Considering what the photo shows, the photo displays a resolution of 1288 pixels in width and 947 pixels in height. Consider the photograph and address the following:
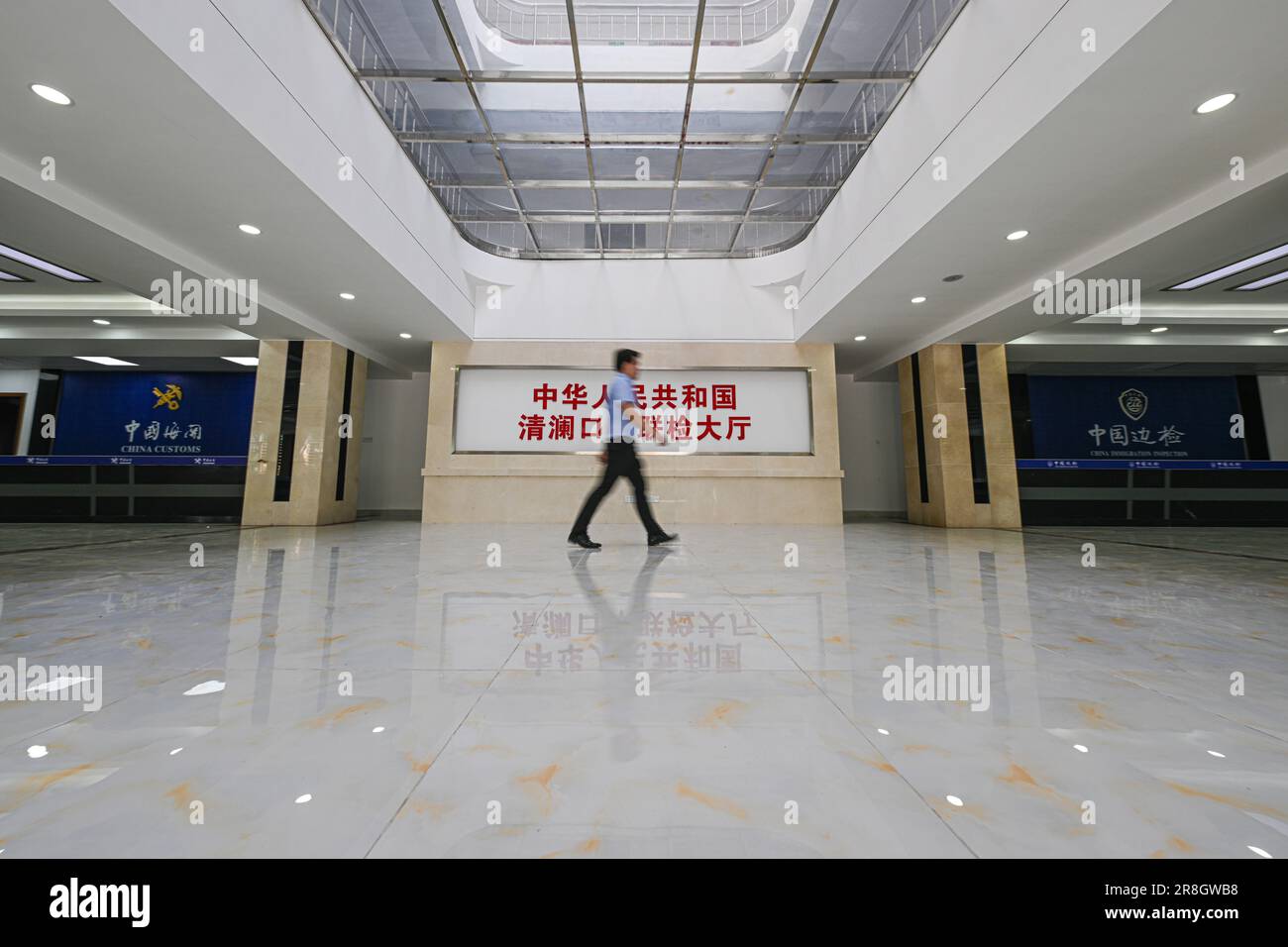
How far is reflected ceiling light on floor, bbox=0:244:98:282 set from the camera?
719cm

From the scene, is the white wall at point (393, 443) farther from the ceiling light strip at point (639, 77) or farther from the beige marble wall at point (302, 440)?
the ceiling light strip at point (639, 77)

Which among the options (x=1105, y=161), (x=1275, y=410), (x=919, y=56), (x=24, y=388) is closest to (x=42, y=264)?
(x=24, y=388)

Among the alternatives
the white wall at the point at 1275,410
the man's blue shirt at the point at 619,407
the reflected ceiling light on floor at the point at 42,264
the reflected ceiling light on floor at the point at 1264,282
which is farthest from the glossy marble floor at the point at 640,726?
the white wall at the point at 1275,410

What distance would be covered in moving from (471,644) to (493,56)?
6752 mm

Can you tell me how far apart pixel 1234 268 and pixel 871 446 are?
632cm

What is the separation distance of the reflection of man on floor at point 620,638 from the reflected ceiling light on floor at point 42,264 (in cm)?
919

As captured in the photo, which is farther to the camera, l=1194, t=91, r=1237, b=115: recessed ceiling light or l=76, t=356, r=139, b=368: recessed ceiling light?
l=76, t=356, r=139, b=368: recessed ceiling light

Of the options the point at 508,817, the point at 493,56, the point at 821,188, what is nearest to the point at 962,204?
the point at 821,188

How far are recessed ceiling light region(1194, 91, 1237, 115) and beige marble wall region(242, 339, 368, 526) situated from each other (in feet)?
37.7

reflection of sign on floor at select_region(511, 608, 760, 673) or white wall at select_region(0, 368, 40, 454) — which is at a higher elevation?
white wall at select_region(0, 368, 40, 454)

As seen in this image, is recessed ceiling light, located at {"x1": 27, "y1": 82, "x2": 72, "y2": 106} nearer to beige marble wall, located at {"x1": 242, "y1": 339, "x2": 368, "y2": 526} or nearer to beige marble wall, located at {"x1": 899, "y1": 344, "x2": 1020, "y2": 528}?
beige marble wall, located at {"x1": 242, "y1": 339, "x2": 368, "y2": 526}

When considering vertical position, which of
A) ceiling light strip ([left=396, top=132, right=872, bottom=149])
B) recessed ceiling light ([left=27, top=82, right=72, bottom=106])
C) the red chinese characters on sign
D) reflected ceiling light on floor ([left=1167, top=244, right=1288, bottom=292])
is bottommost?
the red chinese characters on sign

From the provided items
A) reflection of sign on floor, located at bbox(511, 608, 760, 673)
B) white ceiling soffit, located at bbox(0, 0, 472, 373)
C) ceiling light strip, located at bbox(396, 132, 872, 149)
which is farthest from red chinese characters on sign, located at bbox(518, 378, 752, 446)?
reflection of sign on floor, located at bbox(511, 608, 760, 673)

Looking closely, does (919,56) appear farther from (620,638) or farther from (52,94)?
(52,94)
